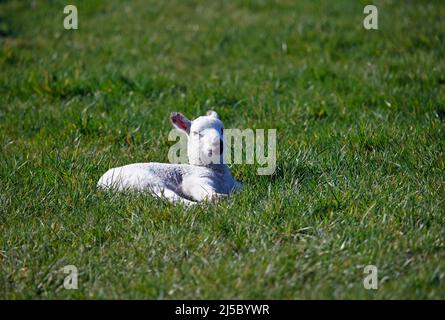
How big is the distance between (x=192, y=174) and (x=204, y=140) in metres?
0.25

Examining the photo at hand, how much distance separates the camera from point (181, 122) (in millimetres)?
5066

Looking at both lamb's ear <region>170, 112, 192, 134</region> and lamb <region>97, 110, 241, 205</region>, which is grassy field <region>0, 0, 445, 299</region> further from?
lamb's ear <region>170, 112, 192, 134</region>

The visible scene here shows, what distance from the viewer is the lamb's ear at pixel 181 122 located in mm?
5023

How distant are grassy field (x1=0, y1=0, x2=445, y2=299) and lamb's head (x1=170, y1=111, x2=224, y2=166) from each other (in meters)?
0.34

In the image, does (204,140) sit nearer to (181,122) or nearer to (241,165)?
(181,122)

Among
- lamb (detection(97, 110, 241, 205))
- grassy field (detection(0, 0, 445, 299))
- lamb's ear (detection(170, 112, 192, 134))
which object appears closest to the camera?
grassy field (detection(0, 0, 445, 299))

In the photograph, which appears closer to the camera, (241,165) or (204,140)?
(204,140)

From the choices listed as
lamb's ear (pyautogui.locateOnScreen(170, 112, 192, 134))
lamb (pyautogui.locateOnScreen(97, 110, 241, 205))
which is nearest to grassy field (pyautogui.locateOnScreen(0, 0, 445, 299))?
lamb (pyautogui.locateOnScreen(97, 110, 241, 205))

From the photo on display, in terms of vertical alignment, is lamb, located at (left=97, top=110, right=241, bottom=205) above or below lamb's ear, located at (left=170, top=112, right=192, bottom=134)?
below

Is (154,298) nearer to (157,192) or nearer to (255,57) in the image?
(157,192)

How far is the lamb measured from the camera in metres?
4.82

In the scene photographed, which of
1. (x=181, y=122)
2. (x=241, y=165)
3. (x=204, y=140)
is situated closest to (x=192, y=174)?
(x=204, y=140)

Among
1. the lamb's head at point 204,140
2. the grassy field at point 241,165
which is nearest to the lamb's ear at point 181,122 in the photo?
the lamb's head at point 204,140
